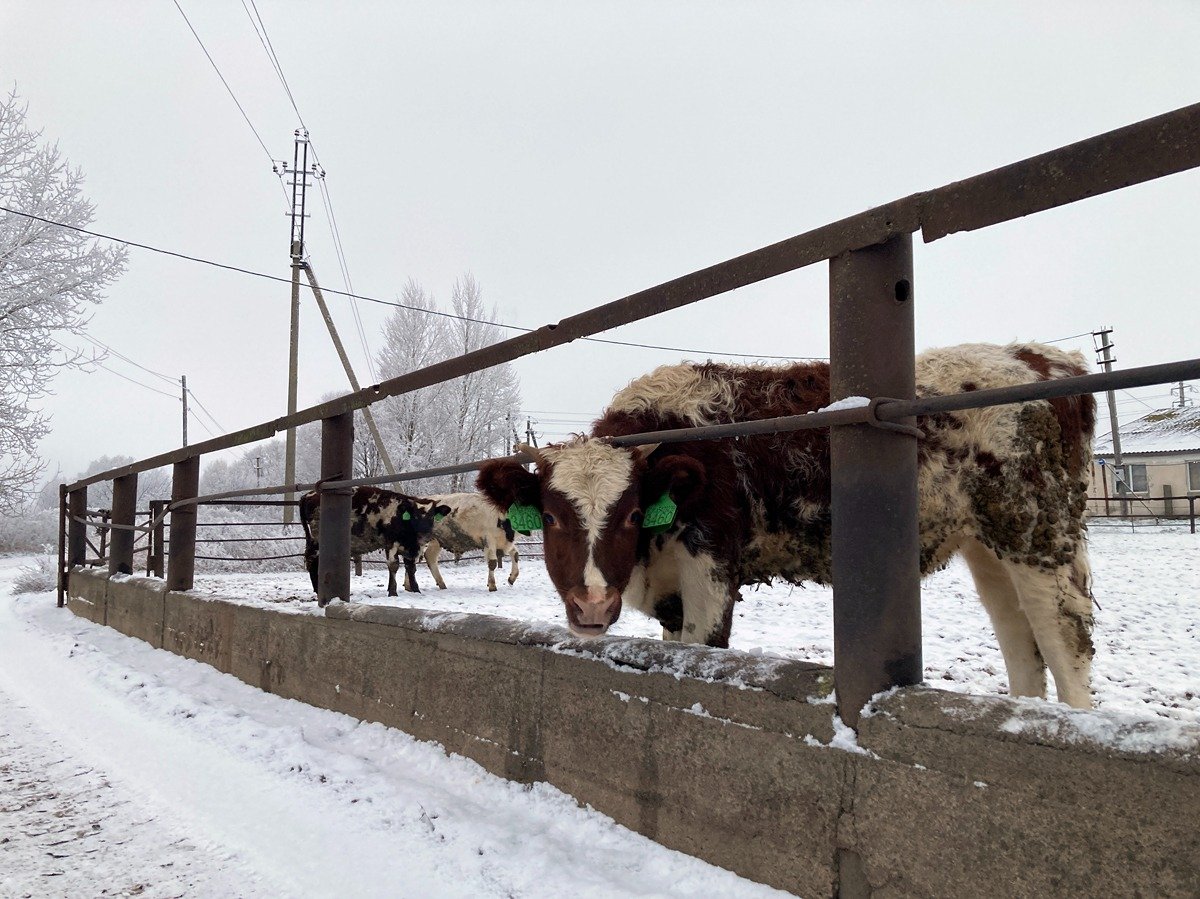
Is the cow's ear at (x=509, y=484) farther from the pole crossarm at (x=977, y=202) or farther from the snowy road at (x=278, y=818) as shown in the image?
the snowy road at (x=278, y=818)

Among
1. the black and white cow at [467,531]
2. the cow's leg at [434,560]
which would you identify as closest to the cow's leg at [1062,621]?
the black and white cow at [467,531]

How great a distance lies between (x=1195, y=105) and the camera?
1.50 meters

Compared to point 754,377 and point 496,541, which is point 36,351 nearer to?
point 496,541

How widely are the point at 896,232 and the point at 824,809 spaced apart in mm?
1504

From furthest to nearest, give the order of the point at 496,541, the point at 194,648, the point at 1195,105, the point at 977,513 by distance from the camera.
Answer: the point at 496,541 → the point at 194,648 → the point at 977,513 → the point at 1195,105

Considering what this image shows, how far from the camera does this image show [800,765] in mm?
1968

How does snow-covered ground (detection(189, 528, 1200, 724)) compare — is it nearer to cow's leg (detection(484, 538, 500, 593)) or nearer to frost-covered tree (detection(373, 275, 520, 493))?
cow's leg (detection(484, 538, 500, 593))

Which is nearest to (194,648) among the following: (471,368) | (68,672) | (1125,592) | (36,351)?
(68,672)

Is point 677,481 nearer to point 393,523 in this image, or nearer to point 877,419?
point 877,419

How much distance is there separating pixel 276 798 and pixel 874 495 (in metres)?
2.65

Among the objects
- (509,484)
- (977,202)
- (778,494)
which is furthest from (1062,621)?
(509,484)

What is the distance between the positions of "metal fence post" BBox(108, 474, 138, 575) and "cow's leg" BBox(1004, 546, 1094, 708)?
26.7 feet

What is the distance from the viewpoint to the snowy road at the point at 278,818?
2344 millimetres

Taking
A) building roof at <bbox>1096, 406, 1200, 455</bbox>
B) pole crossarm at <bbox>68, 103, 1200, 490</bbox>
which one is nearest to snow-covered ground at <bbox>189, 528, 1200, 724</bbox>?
pole crossarm at <bbox>68, 103, 1200, 490</bbox>
